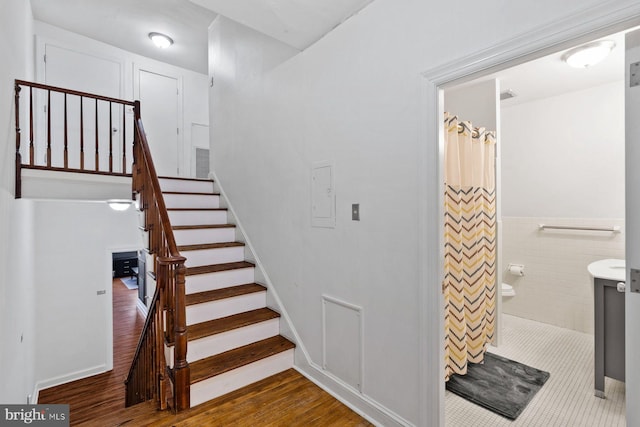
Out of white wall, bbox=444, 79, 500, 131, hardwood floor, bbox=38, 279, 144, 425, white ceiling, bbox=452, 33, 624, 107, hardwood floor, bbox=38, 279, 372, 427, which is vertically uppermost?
white ceiling, bbox=452, 33, 624, 107

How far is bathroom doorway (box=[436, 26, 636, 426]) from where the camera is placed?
323 centimetres

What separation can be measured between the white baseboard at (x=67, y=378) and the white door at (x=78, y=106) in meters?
2.97

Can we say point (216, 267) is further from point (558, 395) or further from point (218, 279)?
point (558, 395)

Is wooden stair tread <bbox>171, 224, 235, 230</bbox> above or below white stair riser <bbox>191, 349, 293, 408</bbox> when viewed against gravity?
above

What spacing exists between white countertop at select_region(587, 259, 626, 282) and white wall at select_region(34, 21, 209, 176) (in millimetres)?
5778


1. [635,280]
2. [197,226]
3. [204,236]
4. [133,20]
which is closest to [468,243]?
[635,280]

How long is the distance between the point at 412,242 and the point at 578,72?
300 cm

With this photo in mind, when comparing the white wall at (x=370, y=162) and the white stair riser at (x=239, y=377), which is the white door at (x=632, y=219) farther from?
the white stair riser at (x=239, y=377)

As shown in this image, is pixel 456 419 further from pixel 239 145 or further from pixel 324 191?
pixel 239 145

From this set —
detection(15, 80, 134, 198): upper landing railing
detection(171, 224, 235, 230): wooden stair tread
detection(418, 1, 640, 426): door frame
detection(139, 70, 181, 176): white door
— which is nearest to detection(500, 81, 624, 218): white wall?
detection(418, 1, 640, 426): door frame

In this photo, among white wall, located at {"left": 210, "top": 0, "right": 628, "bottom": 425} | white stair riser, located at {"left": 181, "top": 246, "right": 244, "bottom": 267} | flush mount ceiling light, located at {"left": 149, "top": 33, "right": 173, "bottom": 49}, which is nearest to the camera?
white wall, located at {"left": 210, "top": 0, "right": 628, "bottom": 425}

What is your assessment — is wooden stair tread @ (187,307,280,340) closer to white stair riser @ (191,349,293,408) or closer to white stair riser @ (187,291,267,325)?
white stair riser @ (187,291,267,325)

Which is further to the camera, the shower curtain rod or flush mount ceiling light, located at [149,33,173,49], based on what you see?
flush mount ceiling light, located at [149,33,173,49]

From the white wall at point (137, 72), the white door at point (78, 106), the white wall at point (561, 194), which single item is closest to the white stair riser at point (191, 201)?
the white door at point (78, 106)
